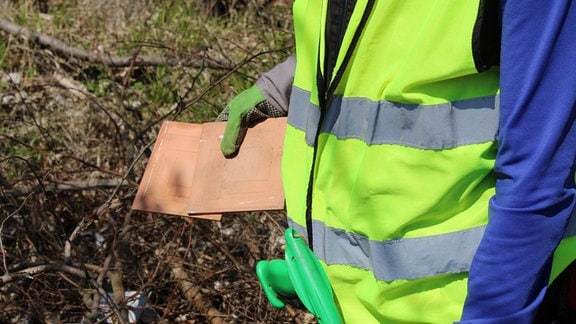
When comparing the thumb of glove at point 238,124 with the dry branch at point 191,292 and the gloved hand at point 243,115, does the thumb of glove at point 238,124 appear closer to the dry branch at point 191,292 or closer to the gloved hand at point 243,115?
the gloved hand at point 243,115

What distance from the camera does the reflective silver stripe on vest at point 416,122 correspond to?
1397 mm

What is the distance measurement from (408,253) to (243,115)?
0.71 meters

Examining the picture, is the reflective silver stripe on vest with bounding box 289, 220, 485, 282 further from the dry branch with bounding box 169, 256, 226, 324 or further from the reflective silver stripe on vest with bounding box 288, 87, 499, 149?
the dry branch with bounding box 169, 256, 226, 324

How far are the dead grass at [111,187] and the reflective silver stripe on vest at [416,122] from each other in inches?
53.9

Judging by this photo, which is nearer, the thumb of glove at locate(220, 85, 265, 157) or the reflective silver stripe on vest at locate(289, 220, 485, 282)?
the reflective silver stripe on vest at locate(289, 220, 485, 282)

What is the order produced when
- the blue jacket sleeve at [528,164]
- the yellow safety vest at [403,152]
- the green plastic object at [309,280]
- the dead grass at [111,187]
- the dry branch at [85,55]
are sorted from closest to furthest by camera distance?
the blue jacket sleeve at [528,164]
the yellow safety vest at [403,152]
the green plastic object at [309,280]
the dead grass at [111,187]
the dry branch at [85,55]

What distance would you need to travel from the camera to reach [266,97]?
2055 mm

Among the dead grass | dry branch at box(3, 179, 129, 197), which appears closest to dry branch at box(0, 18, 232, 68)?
the dead grass

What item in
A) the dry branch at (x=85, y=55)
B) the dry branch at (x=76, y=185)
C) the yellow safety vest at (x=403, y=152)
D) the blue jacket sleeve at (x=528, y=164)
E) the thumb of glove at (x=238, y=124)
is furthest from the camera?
the dry branch at (x=85, y=55)

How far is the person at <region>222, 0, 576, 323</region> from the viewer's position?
1273 millimetres

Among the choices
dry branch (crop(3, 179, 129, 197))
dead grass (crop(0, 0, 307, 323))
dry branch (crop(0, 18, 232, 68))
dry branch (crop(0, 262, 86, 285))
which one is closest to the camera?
dry branch (crop(0, 262, 86, 285))

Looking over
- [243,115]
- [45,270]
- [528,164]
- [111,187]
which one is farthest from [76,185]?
[528,164]

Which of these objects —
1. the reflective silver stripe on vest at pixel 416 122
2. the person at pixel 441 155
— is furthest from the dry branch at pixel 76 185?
the reflective silver stripe on vest at pixel 416 122

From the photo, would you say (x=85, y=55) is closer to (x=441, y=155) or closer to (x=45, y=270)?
(x=45, y=270)
